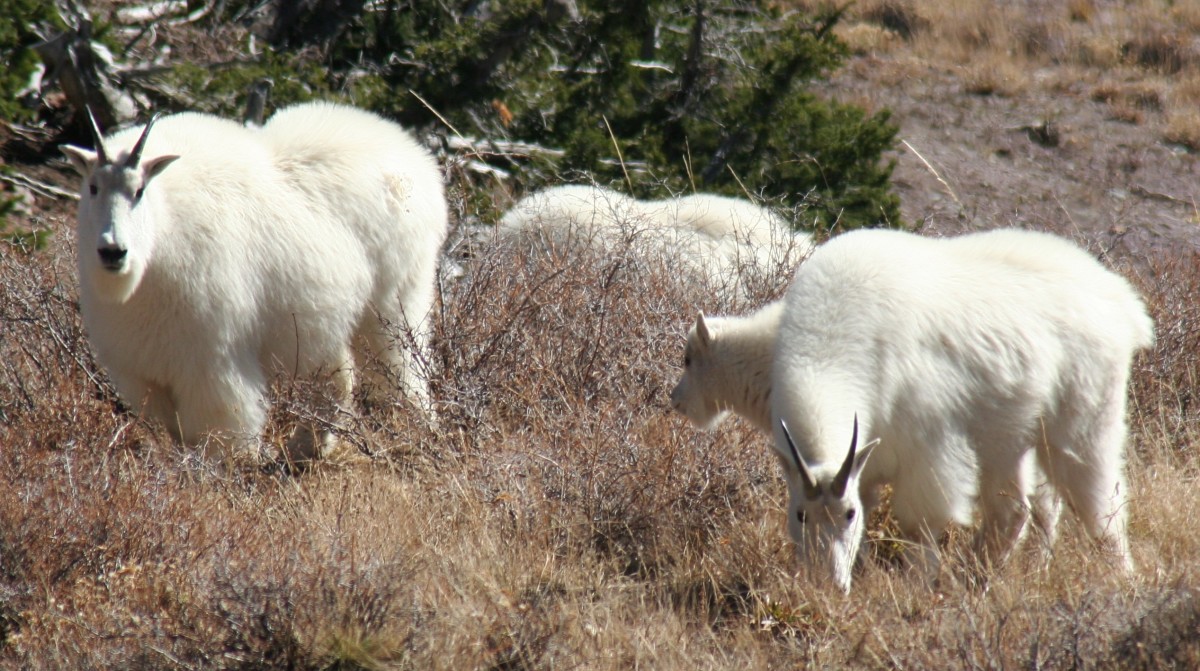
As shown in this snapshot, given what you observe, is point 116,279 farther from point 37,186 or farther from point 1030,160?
point 1030,160

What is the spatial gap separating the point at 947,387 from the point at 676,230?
3933 mm

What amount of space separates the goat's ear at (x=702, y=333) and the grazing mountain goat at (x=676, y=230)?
2.35 meters

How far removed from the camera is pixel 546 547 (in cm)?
544

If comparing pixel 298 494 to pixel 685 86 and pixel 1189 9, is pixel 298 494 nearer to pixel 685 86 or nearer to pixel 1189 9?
pixel 685 86

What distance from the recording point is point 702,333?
5.63 meters

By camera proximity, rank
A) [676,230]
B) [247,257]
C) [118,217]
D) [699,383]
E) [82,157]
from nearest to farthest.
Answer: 1. [118,217]
2. [699,383]
3. [82,157]
4. [247,257]
5. [676,230]

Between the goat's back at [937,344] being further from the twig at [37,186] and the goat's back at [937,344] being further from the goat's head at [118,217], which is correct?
the twig at [37,186]

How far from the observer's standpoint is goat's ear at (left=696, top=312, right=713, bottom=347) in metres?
5.61

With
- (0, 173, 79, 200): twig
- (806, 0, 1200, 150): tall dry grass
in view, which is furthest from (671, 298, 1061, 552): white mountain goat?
(806, 0, 1200, 150): tall dry grass

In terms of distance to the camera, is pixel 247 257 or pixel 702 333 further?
pixel 247 257

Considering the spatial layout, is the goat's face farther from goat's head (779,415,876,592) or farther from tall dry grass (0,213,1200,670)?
goat's head (779,415,876,592)

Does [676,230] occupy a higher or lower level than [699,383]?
lower

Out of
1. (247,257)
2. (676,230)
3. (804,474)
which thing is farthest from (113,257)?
(676,230)

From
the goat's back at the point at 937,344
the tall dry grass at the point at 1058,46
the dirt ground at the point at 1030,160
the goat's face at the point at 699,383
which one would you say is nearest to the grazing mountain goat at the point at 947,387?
the goat's back at the point at 937,344
